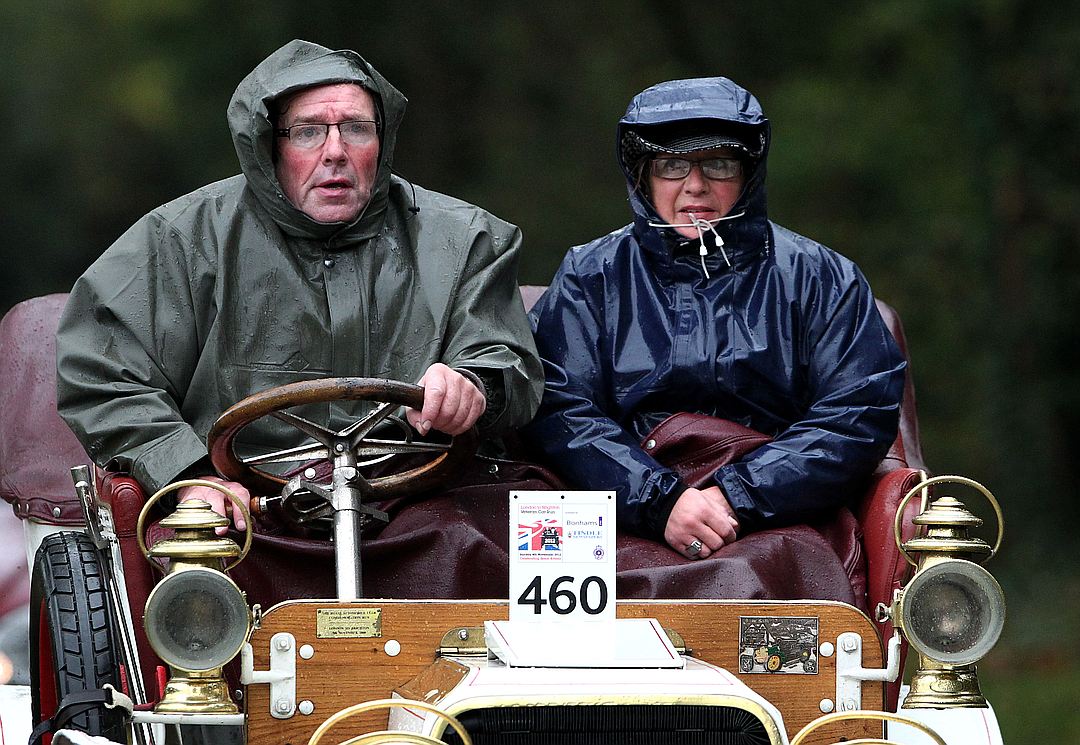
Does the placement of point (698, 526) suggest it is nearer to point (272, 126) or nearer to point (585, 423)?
point (585, 423)

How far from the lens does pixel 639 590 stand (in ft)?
13.5

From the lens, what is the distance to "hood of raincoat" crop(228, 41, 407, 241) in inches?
177

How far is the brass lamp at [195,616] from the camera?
3412 mm

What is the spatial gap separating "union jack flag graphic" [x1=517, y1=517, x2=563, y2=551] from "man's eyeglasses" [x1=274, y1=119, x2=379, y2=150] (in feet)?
4.53

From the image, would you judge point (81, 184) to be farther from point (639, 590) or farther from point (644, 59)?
point (639, 590)

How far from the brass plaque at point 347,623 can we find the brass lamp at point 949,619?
42.7 inches

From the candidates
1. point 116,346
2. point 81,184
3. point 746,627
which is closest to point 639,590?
point 746,627

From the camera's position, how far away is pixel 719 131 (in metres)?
4.81

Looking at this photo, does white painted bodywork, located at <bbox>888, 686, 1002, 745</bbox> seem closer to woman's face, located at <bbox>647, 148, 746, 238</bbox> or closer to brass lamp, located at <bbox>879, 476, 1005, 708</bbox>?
brass lamp, located at <bbox>879, 476, 1005, 708</bbox>

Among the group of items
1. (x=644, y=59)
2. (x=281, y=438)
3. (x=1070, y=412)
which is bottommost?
(x=1070, y=412)

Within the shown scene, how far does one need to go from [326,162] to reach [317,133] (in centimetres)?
9

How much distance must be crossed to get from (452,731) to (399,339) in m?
1.43

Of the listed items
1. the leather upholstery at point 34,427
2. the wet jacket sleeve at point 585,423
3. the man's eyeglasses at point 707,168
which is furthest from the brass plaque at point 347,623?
the man's eyeglasses at point 707,168

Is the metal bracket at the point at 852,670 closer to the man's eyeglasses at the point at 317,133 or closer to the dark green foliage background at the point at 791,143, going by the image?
the man's eyeglasses at the point at 317,133
